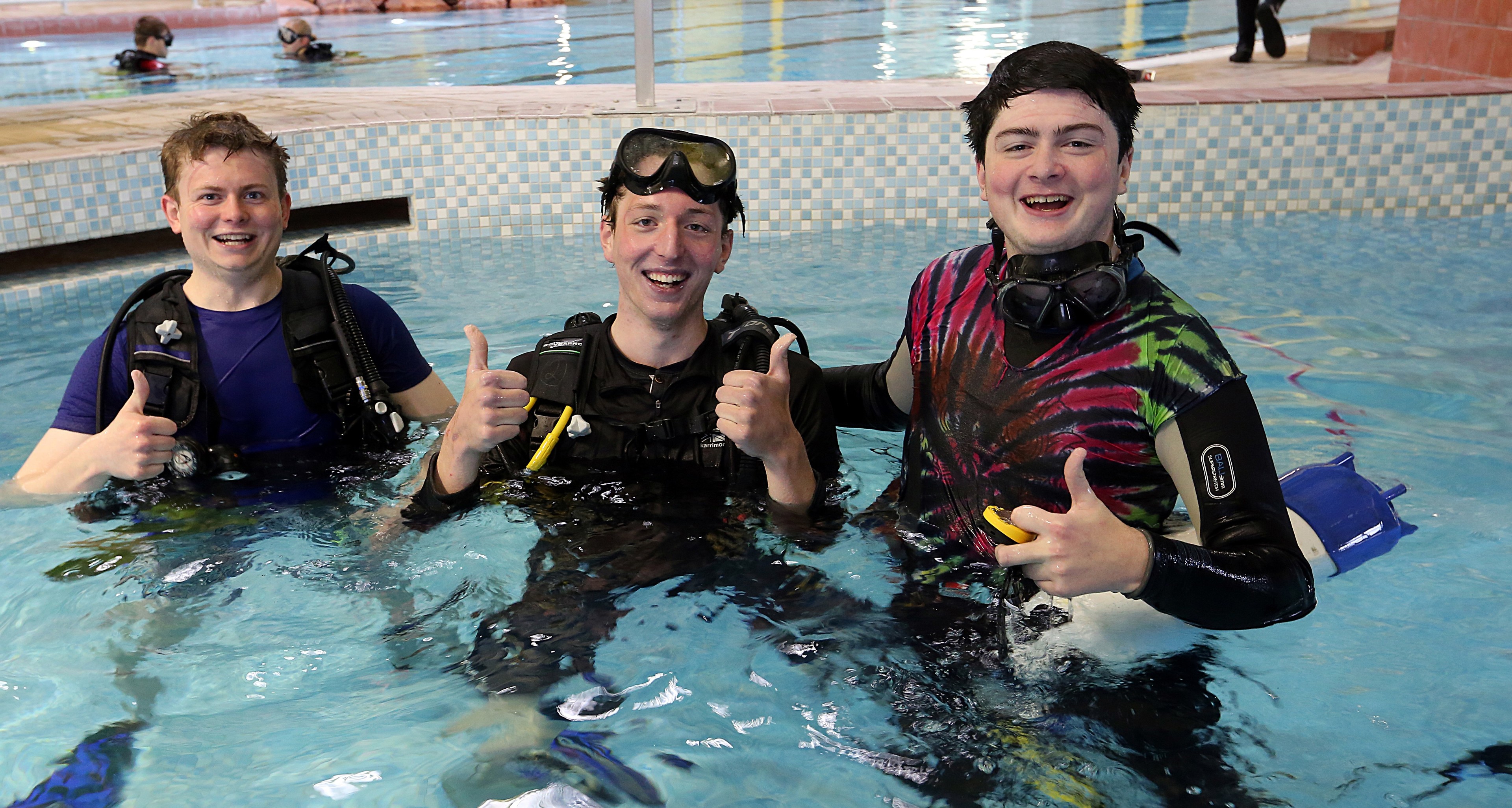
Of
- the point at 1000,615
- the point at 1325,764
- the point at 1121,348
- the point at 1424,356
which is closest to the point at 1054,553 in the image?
the point at 1121,348

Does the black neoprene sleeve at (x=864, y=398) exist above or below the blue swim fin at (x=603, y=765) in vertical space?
above

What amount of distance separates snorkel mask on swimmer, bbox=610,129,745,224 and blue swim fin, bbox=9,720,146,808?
157cm

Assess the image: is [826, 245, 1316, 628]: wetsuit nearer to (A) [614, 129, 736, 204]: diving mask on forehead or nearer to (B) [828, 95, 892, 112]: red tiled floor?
(A) [614, 129, 736, 204]: diving mask on forehead

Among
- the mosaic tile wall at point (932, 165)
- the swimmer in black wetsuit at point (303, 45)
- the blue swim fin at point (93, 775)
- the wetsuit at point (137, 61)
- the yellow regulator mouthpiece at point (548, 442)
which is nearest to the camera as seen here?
the blue swim fin at point (93, 775)

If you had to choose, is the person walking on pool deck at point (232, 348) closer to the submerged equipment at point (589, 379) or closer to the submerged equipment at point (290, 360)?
→ the submerged equipment at point (290, 360)

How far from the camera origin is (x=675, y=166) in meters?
2.53

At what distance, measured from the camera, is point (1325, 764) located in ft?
7.92

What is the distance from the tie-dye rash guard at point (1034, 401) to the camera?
82.7 inches

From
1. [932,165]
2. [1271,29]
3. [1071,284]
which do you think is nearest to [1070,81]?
[1071,284]

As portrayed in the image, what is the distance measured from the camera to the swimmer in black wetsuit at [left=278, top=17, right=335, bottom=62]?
39.5 ft

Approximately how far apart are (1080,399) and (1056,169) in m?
0.43

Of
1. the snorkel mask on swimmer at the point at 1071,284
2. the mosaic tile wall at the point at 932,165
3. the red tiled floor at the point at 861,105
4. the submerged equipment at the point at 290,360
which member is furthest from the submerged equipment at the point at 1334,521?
the red tiled floor at the point at 861,105

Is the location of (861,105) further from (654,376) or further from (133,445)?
Result: (133,445)

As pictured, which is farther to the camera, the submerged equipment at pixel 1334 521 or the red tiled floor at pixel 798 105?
the red tiled floor at pixel 798 105
